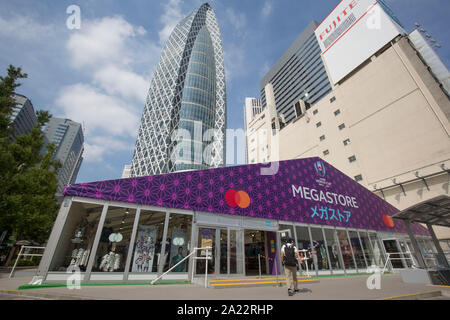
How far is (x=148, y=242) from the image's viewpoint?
7559mm

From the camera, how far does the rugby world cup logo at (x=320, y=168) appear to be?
48.5 ft

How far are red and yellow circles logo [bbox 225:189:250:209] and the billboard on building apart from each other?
1255 inches

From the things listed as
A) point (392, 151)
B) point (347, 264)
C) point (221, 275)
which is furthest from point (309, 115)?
point (221, 275)

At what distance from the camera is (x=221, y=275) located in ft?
26.9

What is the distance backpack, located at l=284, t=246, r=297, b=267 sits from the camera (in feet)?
18.1

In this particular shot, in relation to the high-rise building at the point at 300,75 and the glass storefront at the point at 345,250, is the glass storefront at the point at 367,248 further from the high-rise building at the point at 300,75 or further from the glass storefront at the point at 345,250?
the high-rise building at the point at 300,75

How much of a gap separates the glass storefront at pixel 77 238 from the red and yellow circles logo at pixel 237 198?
212 inches

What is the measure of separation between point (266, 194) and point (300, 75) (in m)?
78.1

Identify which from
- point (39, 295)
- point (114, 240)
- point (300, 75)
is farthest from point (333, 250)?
point (300, 75)

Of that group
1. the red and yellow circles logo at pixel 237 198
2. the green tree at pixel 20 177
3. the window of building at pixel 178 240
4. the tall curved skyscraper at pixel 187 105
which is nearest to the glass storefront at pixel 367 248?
the red and yellow circles logo at pixel 237 198

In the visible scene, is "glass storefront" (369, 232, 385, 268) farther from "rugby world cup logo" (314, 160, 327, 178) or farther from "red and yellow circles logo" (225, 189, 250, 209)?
"red and yellow circles logo" (225, 189, 250, 209)

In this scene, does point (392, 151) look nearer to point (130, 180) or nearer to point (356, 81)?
point (356, 81)

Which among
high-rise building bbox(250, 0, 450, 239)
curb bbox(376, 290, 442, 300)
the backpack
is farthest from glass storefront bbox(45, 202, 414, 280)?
high-rise building bbox(250, 0, 450, 239)
